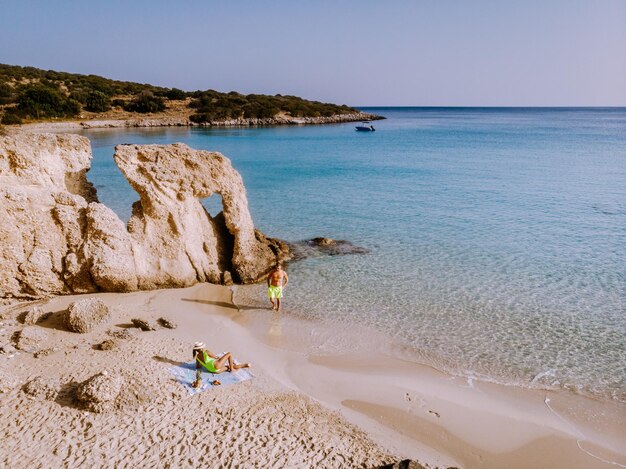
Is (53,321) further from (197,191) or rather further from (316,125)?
(316,125)

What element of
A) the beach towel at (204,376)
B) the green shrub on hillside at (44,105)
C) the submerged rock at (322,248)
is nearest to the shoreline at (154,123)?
the green shrub on hillside at (44,105)

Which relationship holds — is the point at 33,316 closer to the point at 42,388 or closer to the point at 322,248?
the point at 42,388

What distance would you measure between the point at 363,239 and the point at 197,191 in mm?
7387

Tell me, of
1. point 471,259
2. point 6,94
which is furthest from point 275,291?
point 6,94

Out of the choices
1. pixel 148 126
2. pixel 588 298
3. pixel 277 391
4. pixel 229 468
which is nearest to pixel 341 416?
pixel 277 391

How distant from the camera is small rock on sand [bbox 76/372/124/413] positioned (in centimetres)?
685

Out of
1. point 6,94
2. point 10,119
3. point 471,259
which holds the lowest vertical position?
point 471,259

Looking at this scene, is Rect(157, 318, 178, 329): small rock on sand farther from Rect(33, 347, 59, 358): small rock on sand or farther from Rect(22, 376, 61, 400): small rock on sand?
Rect(22, 376, 61, 400): small rock on sand

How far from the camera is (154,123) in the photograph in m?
67.3

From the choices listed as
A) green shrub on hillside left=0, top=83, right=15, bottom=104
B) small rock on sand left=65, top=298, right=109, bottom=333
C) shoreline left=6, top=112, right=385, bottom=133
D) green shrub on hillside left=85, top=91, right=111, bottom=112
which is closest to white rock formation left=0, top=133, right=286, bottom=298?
small rock on sand left=65, top=298, right=109, bottom=333

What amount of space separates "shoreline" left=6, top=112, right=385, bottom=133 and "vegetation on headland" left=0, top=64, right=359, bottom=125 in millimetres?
1305

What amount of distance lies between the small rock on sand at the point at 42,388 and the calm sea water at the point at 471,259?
19.6 feet

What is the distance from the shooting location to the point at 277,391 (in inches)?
308

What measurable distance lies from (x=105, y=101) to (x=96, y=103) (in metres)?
2.15
